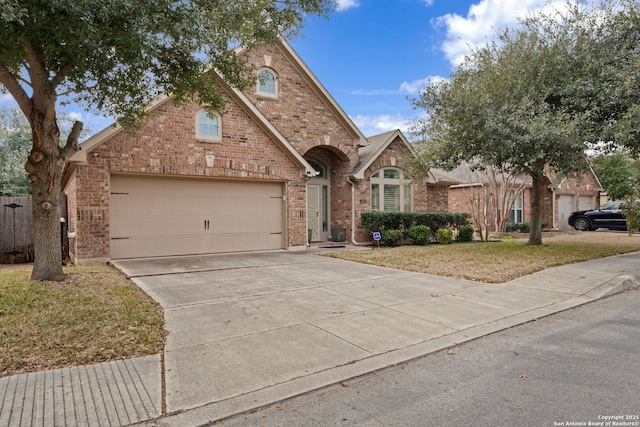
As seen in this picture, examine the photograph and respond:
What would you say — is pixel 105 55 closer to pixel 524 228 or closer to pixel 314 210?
pixel 314 210

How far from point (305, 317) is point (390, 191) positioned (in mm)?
11771

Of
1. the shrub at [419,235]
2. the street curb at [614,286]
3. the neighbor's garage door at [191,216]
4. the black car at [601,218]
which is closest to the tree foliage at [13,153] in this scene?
the neighbor's garage door at [191,216]

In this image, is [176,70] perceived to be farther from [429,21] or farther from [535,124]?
[429,21]

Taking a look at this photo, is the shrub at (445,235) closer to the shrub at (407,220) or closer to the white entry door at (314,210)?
the shrub at (407,220)

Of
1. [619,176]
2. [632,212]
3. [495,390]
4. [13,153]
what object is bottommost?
[495,390]

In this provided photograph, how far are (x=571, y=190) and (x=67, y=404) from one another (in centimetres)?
2917

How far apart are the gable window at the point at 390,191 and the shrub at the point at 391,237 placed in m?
1.74

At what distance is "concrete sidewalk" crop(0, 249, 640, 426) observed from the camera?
3252mm

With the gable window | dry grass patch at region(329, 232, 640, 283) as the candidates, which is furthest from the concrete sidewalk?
the gable window

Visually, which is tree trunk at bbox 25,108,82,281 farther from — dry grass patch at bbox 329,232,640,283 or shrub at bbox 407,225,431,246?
shrub at bbox 407,225,431,246

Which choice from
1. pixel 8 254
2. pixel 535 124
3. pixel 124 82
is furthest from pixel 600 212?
pixel 8 254

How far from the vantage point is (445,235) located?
15.3 meters

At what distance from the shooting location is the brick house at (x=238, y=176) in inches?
400

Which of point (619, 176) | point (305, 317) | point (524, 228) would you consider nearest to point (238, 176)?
point (305, 317)
